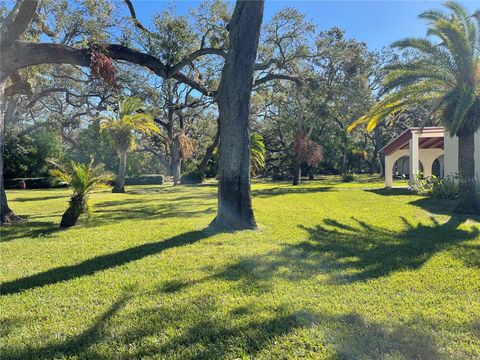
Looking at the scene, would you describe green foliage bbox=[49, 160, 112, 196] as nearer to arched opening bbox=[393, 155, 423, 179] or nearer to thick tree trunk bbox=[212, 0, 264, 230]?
thick tree trunk bbox=[212, 0, 264, 230]

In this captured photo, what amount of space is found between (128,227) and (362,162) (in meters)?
45.9

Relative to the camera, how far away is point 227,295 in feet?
14.2

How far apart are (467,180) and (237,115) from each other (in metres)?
8.08

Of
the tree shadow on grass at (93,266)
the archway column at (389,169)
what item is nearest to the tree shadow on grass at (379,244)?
the tree shadow on grass at (93,266)

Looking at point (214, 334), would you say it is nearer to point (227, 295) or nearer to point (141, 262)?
point (227, 295)

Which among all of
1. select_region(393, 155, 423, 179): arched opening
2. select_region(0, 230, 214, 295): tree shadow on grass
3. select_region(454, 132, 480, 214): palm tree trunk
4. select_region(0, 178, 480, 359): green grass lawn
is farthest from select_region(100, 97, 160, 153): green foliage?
select_region(393, 155, 423, 179): arched opening

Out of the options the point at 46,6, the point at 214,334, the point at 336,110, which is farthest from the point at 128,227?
the point at 336,110

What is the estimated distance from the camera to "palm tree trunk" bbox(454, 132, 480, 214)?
11.4 metres

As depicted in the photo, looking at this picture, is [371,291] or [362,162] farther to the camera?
[362,162]

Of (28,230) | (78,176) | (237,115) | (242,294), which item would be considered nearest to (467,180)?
(237,115)

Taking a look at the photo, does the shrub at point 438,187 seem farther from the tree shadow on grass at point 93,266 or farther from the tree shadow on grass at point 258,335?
the tree shadow on grass at point 258,335

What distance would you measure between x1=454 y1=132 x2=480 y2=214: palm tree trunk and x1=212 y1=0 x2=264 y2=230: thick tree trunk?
7.32 metres

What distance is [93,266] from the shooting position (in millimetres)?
5688


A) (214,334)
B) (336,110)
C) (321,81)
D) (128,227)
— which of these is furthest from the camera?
(336,110)
